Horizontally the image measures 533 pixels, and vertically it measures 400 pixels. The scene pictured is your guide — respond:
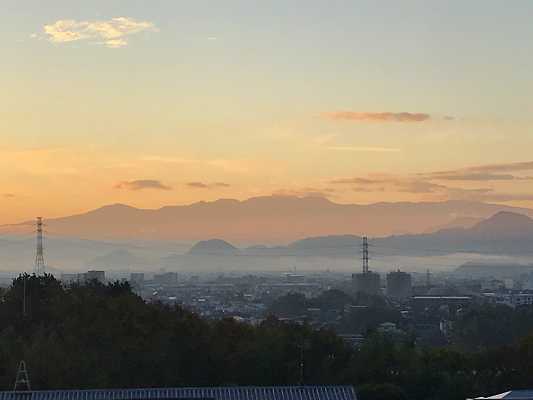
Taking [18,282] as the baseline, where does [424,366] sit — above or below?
below

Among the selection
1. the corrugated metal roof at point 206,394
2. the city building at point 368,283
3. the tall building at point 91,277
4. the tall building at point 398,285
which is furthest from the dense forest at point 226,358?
the city building at point 368,283

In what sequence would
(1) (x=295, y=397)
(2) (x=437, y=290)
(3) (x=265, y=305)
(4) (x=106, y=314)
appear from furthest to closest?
(2) (x=437, y=290) → (3) (x=265, y=305) → (4) (x=106, y=314) → (1) (x=295, y=397)

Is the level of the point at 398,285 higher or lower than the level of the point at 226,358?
higher

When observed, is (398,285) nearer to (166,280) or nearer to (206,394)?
(166,280)

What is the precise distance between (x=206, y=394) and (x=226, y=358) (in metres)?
9.94

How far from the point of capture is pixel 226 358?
1396 inches

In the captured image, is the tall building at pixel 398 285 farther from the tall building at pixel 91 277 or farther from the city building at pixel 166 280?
the tall building at pixel 91 277

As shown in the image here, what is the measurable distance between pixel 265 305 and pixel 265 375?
73.0 meters

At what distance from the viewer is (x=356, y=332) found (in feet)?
253

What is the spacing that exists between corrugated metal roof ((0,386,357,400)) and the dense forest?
22.1 feet

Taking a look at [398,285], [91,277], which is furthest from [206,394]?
[398,285]

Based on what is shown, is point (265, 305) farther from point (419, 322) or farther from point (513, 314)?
point (513, 314)

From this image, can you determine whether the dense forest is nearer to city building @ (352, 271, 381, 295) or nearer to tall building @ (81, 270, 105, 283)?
tall building @ (81, 270, 105, 283)

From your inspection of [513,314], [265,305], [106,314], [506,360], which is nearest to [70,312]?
[106,314]
